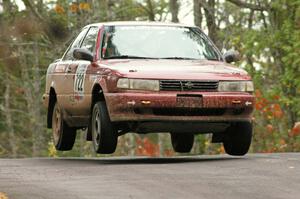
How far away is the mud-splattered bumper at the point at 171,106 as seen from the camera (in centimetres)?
1345

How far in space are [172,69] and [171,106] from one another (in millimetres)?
521

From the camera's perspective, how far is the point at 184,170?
39.6 ft

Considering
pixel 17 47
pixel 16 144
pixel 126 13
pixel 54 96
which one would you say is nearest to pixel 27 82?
pixel 17 47

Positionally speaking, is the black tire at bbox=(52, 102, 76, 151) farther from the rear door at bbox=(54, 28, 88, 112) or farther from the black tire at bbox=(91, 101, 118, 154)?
the black tire at bbox=(91, 101, 118, 154)

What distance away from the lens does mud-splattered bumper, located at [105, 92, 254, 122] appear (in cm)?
1345

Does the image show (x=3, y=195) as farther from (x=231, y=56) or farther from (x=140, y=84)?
(x=231, y=56)

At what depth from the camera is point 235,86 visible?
45.5ft

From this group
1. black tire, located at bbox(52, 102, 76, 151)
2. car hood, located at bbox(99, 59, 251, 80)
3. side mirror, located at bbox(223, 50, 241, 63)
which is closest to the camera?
car hood, located at bbox(99, 59, 251, 80)

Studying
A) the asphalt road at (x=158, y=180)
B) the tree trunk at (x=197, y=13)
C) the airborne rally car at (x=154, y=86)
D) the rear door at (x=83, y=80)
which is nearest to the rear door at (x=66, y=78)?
the airborne rally car at (x=154, y=86)

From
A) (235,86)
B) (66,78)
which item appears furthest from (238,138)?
(66,78)

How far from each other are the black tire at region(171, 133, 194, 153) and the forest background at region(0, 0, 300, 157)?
30.9 ft

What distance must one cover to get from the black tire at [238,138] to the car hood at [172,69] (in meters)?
0.76

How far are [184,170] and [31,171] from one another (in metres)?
1.72

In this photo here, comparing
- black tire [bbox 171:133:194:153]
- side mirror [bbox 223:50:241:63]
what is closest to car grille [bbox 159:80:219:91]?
side mirror [bbox 223:50:241:63]
